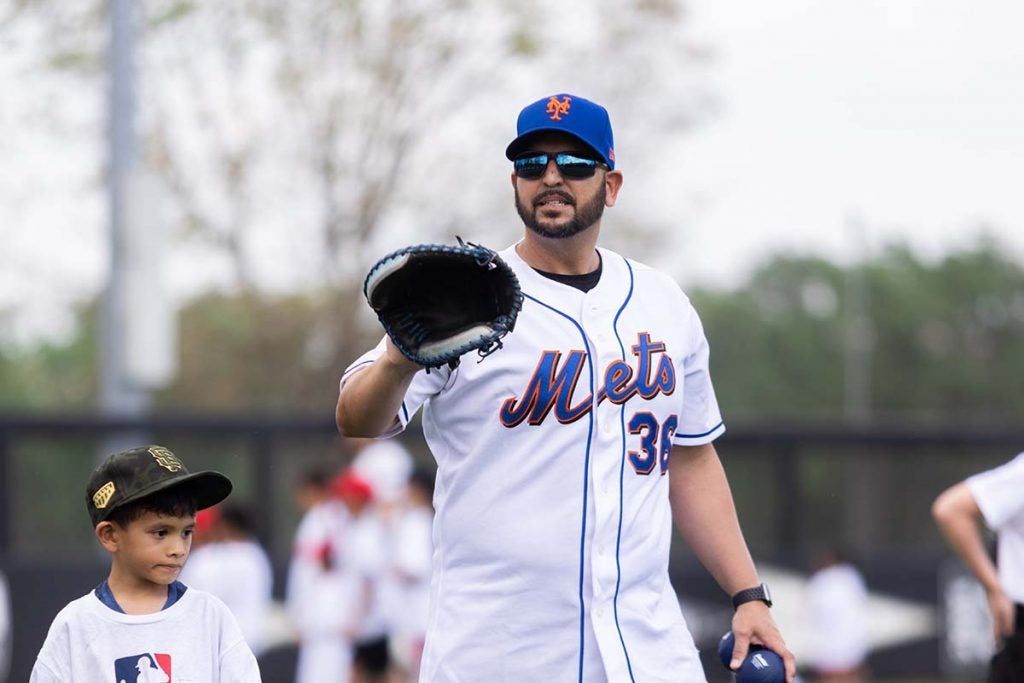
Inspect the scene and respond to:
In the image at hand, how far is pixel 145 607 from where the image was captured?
3658mm

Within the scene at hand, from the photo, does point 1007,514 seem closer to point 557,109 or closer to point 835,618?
point 557,109

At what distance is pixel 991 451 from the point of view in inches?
715

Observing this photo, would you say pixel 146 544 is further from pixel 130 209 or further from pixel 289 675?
pixel 289 675

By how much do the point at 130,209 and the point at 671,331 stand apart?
9828 millimetres

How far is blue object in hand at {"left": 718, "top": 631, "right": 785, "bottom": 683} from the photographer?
3883mm

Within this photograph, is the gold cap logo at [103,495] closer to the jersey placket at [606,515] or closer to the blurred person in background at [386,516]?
the jersey placket at [606,515]

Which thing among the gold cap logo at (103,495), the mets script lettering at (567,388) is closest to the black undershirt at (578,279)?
the mets script lettering at (567,388)

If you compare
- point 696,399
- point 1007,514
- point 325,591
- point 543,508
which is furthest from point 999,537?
point 325,591

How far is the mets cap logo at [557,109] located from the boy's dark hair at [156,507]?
121 centimetres

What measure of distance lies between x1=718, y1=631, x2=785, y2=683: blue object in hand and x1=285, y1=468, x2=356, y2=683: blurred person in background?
8652 mm

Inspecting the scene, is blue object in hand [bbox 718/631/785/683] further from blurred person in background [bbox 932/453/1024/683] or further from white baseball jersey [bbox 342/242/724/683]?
blurred person in background [bbox 932/453/1024/683]

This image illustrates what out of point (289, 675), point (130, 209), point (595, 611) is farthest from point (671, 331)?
point (289, 675)

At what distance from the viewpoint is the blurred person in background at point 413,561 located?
12.0m

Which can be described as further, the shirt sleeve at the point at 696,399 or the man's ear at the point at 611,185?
the shirt sleeve at the point at 696,399
